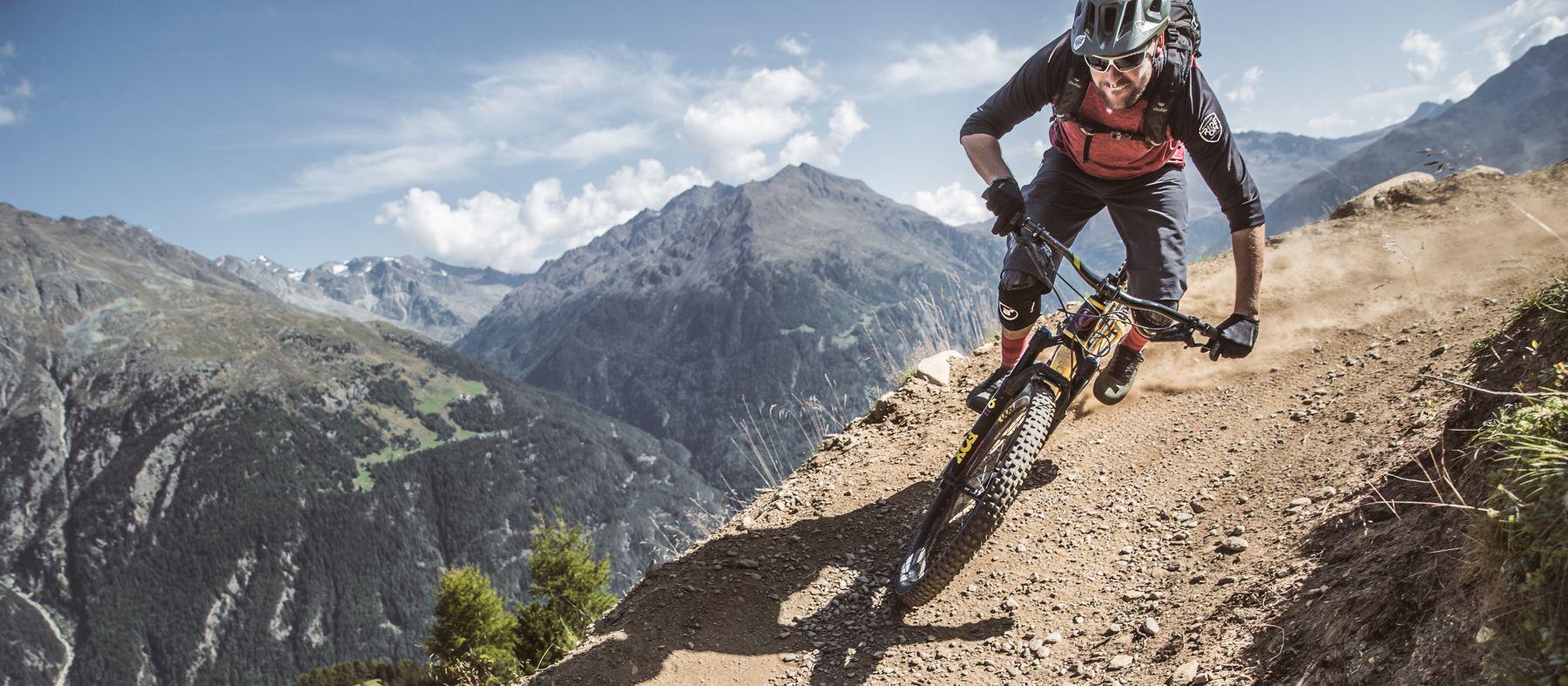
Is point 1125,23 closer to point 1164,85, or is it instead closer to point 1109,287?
point 1164,85

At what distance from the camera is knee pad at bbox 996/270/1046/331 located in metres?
5.36

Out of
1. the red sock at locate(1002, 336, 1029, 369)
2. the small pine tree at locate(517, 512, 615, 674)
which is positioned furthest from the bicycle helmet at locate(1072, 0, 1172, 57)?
the small pine tree at locate(517, 512, 615, 674)

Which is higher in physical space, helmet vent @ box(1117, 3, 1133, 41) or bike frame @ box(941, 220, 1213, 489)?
helmet vent @ box(1117, 3, 1133, 41)

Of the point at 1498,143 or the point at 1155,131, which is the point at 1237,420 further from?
the point at 1498,143

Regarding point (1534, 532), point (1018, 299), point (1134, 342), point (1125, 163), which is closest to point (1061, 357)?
point (1018, 299)

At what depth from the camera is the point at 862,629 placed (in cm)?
509

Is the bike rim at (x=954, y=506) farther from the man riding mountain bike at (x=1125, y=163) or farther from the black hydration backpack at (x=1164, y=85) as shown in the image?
the black hydration backpack at (x=1164, y=85)

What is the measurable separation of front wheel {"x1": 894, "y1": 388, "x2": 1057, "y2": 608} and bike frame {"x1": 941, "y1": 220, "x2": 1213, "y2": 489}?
5 centimetres

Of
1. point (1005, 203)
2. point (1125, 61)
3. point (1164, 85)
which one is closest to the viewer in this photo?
point (1125, 61)

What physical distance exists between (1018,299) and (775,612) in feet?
9.70

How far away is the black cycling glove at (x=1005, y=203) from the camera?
4.69 meters

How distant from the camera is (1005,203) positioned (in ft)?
15.4

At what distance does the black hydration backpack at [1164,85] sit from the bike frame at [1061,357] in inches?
33.7

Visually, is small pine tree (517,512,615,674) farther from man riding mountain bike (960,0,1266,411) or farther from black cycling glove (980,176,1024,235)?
black cycling glove (980,176,1024,235)
